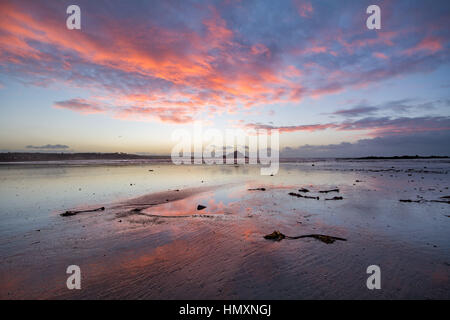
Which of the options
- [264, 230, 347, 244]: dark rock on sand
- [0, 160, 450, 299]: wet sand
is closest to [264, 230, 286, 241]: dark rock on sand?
[264, 230, 347, 244]: dark rock on sand

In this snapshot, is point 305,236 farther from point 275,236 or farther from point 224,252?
point 224,252

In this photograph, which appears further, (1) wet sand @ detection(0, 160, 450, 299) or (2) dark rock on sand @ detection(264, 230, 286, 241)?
(2) dark rock on sand @ detection(264, 230, 286, 241)

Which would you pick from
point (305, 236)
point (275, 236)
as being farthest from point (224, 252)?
point (305, 236)

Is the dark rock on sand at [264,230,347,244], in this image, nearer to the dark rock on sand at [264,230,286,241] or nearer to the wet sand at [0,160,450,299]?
the dark rock on sand at [264,230,286,241]

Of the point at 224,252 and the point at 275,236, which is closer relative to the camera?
the point at 224,252

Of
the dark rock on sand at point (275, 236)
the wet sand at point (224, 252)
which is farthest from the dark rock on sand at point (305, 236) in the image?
the wet sand at point (224, 252)

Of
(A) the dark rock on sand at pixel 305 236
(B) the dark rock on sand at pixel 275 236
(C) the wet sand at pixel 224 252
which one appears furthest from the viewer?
(B) the dark rock on sand at pixel 275 236

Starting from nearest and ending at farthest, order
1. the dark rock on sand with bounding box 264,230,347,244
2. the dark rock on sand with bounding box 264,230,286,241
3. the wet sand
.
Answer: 1. the wet sand
2. the dark rock on sand with bounding box 264,230,347,244
3. the dark rock on sand with bounding box 264,230,286,241

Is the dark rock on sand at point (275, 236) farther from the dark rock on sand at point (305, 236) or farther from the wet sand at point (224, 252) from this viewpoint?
the wet sand at point (224, 252)

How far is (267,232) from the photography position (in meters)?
9.48
